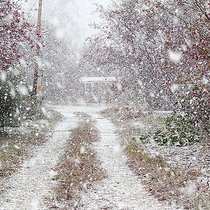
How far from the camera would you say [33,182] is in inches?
251

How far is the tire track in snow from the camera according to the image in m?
5.19

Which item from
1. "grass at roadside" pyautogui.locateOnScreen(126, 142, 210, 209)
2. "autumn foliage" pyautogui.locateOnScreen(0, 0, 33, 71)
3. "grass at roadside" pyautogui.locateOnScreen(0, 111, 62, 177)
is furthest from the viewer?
"autumn foliage" pyautogui.locateOnScreen(0, 0, 33, 71)

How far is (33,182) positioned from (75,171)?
3.36ft

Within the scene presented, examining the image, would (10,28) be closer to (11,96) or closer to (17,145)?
(11,96)

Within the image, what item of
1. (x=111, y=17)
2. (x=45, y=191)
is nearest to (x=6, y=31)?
(x=45, y=191)

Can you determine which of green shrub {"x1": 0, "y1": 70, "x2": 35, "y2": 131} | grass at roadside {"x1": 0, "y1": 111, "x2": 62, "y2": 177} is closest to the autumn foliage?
green shrub {"x1": 0, "y1": 70, "x2": 35, "y2": 131}

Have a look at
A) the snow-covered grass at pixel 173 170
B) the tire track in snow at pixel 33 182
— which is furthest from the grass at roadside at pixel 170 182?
the tire track in snow at pixel 33 182

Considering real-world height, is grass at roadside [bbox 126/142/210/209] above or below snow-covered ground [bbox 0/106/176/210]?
above

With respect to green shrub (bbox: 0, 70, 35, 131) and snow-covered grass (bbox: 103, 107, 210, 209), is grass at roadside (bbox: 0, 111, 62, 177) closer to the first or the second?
green shrub (bbox: 0, 70, 35, 131)

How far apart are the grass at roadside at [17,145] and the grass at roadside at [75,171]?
4.25ft

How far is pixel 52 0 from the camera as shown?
A: 159ft

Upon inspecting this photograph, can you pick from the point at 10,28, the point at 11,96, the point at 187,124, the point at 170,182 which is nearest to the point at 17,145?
the point at 11,96

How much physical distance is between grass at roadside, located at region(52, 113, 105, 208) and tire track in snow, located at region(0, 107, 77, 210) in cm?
26

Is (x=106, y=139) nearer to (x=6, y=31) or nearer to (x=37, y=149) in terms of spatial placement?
(x=37, y=149)
